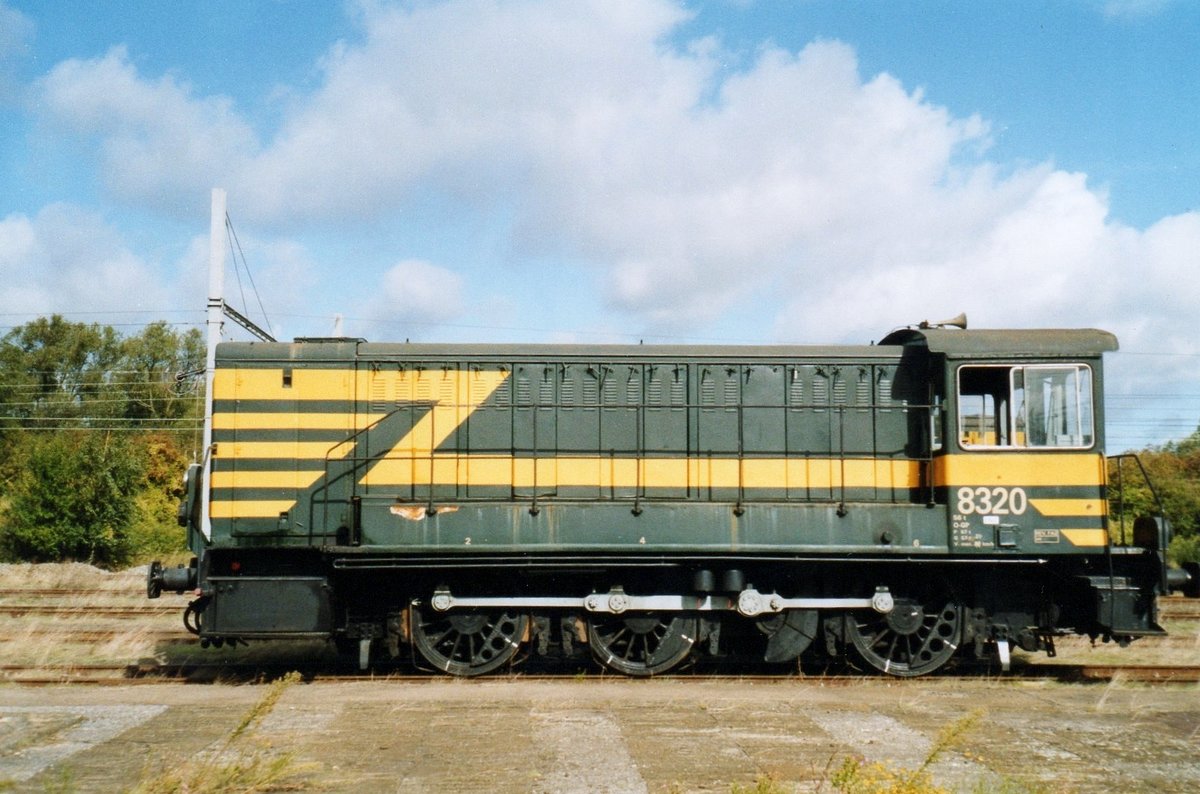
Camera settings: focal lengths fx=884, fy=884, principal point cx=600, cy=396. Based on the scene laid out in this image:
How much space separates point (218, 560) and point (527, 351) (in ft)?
12.4

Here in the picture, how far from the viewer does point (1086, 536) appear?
8625mm

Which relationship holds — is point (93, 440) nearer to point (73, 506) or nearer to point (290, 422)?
point (73, 506)

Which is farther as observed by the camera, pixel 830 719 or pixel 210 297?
pixel 210 297

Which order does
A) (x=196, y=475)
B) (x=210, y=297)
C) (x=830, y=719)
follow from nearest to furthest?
(x=830, y=719) → (x=196, y=475) → (x=210, y=297)

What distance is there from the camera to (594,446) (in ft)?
30.8

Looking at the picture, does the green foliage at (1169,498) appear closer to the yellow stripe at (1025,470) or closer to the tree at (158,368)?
the yellow stripe at (1025,470)

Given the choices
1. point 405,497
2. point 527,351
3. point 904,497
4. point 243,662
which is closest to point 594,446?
point 527,351

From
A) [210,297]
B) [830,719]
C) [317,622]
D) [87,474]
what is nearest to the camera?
[830,719]

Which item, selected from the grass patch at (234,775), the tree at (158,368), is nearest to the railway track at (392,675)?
the grass patch at (234,775)

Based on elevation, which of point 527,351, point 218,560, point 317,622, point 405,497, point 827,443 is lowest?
point 317,622

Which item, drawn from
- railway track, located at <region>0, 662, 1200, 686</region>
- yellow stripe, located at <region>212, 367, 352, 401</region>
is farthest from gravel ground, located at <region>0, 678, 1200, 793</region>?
yellow stripe, located at <region>212, 367, 352, 401</region>

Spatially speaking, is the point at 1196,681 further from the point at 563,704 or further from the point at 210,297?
the point at 210,297

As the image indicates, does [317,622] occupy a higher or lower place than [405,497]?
lower

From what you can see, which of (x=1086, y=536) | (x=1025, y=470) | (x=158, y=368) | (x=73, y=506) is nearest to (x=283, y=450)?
(x=1025, y=470)
